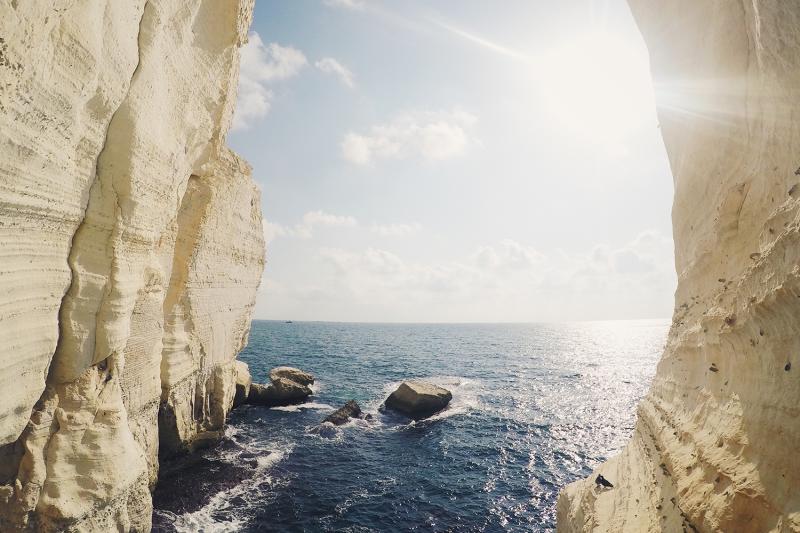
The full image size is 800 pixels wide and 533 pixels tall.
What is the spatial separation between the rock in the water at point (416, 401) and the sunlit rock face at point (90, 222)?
Result: 55.7 feet

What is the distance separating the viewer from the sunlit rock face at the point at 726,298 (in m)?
4.20

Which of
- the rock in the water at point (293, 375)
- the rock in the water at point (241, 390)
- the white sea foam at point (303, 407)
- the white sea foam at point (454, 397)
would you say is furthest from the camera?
the rock in the water at point (293, 375)

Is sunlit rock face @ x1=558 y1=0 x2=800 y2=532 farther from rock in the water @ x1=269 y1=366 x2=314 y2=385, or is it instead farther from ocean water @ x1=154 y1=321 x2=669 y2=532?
rock in the water @ x1=269 y1=366 x2=314 y2=385

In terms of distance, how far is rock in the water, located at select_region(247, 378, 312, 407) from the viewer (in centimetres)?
2777

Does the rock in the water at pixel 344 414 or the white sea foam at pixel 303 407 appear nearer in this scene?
the rock in the water at pixel 344 414

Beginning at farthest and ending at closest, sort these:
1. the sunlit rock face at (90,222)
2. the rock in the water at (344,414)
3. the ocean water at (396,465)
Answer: the rock in the water at (344,414) < the ocean water at (396,465) < the sunlit rock face at (90,222)

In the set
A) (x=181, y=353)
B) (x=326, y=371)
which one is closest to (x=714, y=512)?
(x=181, y=353)

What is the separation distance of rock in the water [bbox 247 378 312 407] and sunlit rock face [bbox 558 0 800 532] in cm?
2351

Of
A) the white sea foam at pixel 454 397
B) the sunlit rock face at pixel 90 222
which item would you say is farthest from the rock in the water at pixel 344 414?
the sunlit rock face at pixel 90 222

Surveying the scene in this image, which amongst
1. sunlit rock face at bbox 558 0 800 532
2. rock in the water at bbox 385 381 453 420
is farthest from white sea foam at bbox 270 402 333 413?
sunlit rock face at bbox 558 0 800 532

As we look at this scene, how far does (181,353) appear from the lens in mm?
16641

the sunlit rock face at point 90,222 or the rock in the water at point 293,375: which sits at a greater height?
the sunlit rock face at point 90,222

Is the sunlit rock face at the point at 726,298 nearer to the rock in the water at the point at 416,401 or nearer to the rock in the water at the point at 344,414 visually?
the rock in the water at the point at 344,414

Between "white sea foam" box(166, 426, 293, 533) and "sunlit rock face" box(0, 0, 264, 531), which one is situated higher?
"sunlit rock face" box(0, 0, 264, 531)
